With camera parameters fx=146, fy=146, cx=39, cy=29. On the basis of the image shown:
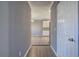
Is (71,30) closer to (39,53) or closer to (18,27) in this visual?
(39,53)

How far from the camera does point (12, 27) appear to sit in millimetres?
1611

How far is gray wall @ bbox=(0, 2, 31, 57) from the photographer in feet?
4.76

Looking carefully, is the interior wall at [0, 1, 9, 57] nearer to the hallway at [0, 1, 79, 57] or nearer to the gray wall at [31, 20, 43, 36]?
the hallway at [0, 1, 79, 57]

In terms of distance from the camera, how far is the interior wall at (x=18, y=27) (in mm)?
1580

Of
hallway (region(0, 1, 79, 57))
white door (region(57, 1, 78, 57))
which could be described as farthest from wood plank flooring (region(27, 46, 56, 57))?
white door (region(57, 1, 78, 57))

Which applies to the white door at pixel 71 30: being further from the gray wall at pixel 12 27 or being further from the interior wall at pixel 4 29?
the interior wall at pixel 4 29

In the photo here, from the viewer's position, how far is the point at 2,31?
145cm

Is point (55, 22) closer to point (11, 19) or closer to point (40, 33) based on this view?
point (40, 33)

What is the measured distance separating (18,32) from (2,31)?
33 cm

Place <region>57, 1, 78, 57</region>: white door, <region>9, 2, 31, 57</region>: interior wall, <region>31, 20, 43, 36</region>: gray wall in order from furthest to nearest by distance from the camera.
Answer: <region>31, 20, 43, 36</region>: gray wall, <region>9, 2, 31, 57</region>: interior wall, <region>57, 1, 78, 57</region>: white door

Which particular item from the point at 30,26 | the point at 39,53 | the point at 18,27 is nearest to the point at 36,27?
the point at 30,26

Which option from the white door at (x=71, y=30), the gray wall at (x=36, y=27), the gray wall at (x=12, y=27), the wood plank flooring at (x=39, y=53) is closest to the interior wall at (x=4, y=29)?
the gray wall at (x=12, y=27)

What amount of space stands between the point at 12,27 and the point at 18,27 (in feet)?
0.57

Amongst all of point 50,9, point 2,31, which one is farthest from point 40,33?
point 2,31
